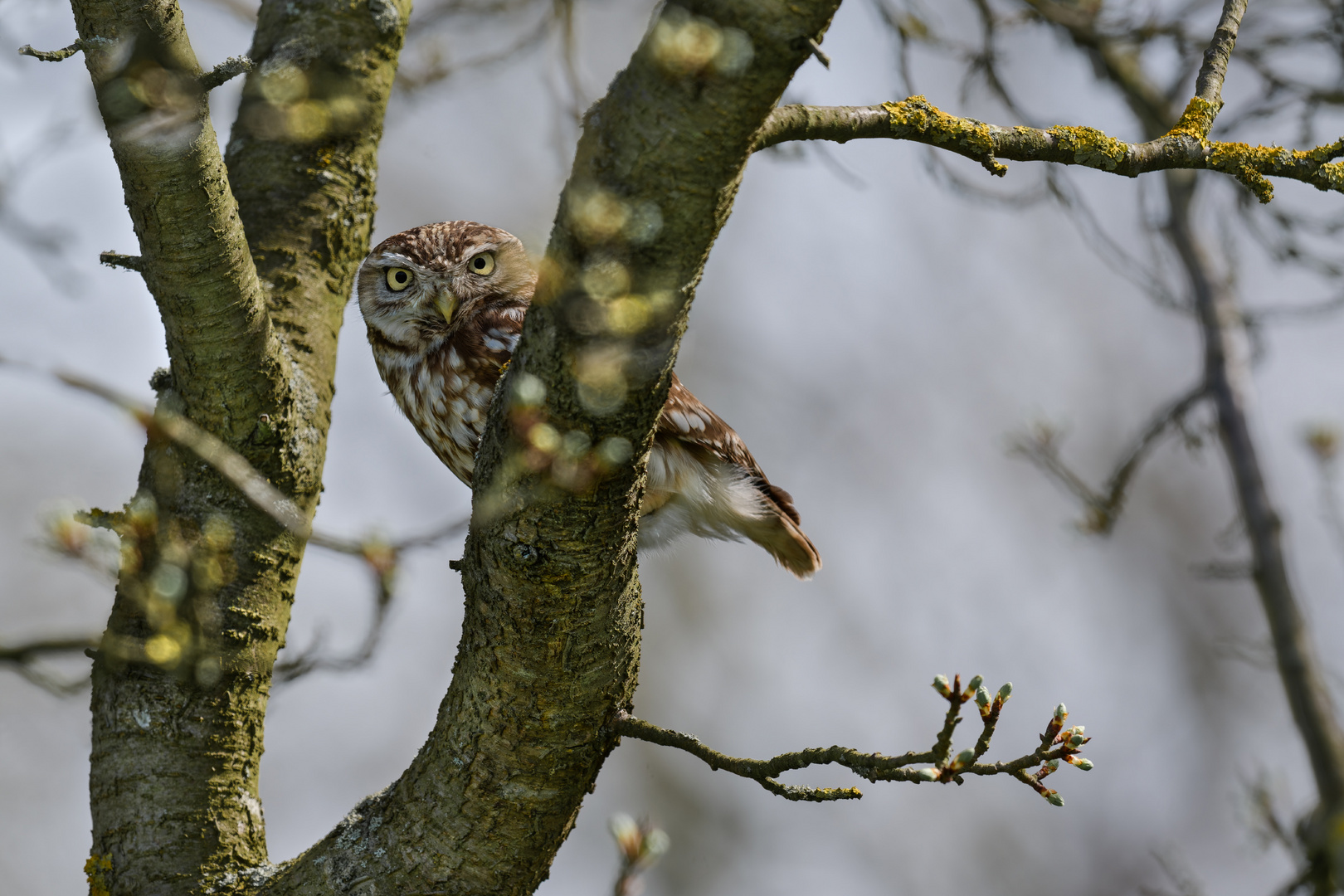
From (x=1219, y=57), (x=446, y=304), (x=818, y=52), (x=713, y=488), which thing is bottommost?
(x=818, y=52)

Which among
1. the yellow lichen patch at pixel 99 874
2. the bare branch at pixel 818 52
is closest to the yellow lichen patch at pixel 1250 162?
the bare branch at pixel 818 52

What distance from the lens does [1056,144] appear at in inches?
73.2

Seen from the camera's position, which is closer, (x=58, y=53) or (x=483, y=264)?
(x=58, y=53)

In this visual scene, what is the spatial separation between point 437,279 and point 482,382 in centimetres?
67

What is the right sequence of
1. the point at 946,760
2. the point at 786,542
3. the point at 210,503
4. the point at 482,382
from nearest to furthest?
the point at 946,760 < the point at 210,503 < the point at 482,382 < the point at 786,542

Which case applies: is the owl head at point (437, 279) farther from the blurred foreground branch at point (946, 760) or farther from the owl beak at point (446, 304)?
the blurred foreground branch at point (946, 760)

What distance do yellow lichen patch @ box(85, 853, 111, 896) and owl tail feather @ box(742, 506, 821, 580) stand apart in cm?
213

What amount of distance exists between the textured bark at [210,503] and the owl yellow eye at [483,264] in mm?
818

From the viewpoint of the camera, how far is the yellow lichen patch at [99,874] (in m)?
2.36

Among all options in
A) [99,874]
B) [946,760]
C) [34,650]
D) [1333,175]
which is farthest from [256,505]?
[1333,175]

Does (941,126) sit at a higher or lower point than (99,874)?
higher

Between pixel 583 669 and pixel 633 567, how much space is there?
0.23 meters

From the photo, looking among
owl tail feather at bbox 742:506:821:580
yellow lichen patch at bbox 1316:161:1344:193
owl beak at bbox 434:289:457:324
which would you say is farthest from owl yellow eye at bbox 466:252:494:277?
yellow lichen patch at bbox 1316:161:1344:193

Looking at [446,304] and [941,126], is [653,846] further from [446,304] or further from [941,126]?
[446,304]
